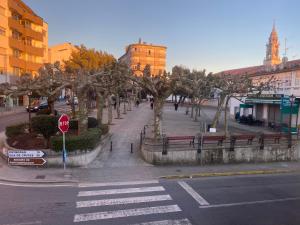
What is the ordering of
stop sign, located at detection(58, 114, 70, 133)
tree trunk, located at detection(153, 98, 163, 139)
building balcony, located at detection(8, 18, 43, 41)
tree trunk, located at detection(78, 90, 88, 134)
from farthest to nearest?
building balcony, located at detection(8, 18, 43, 41) < tree trunk, located at detection(153, 98, 163, 139) < tree trunk, located at detection(78, 90, 88, 134) < stop sign, located at detection(58, 114, 70, 133)

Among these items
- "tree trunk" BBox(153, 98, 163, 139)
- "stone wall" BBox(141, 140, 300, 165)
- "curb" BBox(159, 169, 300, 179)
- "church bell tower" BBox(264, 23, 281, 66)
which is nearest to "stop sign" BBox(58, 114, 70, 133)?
"stone wall" BBox(141, 140, 300, 165)

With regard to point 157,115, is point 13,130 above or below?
below

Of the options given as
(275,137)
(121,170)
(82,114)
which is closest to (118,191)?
(121,170)

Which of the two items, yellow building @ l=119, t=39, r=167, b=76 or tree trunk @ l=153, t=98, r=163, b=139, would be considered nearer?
tree trunk @ l=153, t=98, r=163, b=139

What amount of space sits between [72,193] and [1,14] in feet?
142

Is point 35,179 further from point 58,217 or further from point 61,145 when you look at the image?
point 58,217

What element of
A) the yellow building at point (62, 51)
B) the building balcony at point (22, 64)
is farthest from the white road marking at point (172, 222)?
the yellow building at point (62, 51)

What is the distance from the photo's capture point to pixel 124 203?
9.95 metres

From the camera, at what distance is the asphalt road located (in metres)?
8.57

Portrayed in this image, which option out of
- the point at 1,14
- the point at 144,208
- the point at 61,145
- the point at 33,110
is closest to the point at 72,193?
the point at 144,208

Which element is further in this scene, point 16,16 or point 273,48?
point 273,48

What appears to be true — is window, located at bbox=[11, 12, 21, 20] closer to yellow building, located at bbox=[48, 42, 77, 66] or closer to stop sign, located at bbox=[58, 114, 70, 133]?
yellow building, located at bbox=[48, 42, 77, 66]

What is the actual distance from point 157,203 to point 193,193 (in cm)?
180

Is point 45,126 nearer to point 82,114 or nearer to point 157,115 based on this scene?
point 82,114
